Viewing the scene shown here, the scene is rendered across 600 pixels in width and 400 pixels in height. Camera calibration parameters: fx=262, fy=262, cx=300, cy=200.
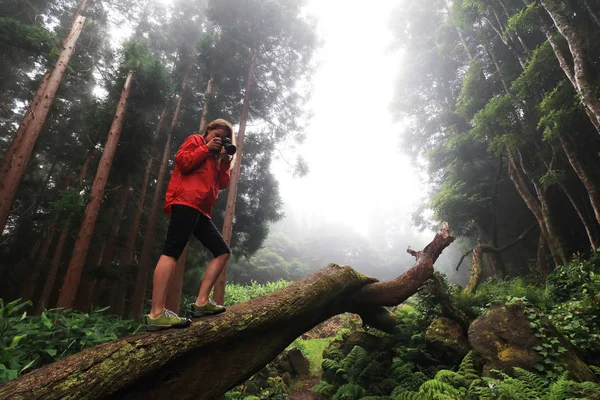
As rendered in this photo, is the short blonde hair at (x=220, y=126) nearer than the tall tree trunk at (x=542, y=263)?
Yes

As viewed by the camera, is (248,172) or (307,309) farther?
(248,172)

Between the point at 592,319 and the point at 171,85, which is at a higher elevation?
the point at 171,85

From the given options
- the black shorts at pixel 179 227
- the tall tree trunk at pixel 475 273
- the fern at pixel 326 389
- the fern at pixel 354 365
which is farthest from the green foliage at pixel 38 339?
the tall tree trunk at pixel 475 273

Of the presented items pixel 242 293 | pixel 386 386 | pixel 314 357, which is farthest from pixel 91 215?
pixel 242 293

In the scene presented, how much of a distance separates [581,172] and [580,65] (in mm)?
Answer: 3145

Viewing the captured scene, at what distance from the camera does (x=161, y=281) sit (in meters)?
2.36

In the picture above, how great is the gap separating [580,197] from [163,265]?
13578 millimetres

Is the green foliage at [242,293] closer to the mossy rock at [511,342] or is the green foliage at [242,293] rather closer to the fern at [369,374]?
the fern at [369,374]

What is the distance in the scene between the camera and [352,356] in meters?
6.10

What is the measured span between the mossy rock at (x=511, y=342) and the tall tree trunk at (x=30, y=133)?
1015cm

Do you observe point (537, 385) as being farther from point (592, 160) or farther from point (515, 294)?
point (592, 160)

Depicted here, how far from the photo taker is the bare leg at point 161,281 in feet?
7.62

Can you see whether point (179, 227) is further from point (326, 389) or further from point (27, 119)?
point (27, 119)

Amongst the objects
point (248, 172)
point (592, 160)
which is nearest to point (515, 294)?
point (592, 160)
